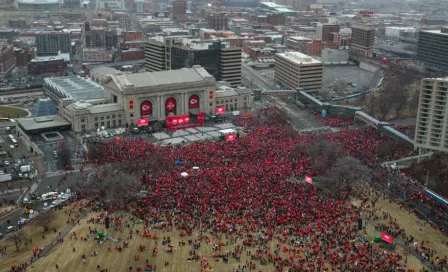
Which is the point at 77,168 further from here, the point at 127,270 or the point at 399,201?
the point at 399,201

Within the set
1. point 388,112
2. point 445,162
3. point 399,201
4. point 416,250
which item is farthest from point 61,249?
point 388,112

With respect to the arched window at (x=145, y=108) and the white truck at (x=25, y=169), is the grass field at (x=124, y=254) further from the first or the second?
the arched window at (x=145, y=108)

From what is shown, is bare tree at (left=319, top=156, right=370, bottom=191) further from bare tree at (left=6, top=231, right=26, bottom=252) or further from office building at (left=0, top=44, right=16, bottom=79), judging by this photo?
office building at (left=0, top=44, right=16, bottom=79)

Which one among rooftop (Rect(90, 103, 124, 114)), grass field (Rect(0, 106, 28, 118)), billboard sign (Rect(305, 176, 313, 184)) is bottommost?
grass field (Rect(0, 106, 28, 118))

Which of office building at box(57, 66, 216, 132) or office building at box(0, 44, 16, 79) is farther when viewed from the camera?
office building at box(0, 44, 16, 79)

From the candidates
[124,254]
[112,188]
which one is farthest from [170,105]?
[124,254]

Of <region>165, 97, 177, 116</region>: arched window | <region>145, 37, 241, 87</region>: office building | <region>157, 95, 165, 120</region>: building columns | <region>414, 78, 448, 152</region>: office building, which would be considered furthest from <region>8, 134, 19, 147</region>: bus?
<region>414, 78, 448, 152</region>: office building

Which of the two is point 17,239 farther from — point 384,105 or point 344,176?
point 384,105

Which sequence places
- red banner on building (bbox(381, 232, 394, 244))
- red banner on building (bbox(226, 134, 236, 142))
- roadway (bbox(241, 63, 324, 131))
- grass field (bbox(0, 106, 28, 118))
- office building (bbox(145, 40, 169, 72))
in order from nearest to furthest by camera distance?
red banner on building (bbox(381, 232, 394, 244))
red banner on building (bbox(226, 134, 236, 142))
roadway (bbox(241, 63, 324, 131))
grass field (bbox(0, 106, 28, 118))
office building (bbox(145, 40, 169, 72))
